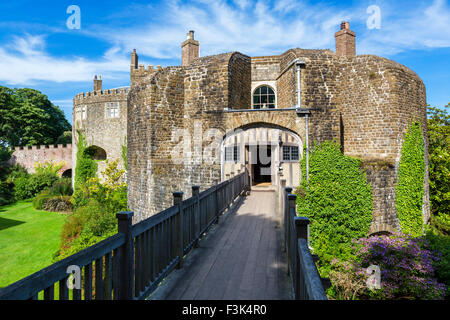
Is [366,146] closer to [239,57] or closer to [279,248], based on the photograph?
[239,57]

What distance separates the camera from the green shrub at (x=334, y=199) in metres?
13.4

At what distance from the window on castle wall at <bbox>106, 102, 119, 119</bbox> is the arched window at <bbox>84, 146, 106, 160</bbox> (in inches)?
167

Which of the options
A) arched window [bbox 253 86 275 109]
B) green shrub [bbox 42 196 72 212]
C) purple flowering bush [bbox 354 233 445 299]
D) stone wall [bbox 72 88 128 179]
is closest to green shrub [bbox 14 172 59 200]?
stone wall [bbox 72 88 128 179]

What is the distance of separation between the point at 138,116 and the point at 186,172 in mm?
4727

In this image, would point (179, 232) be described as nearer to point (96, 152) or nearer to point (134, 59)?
point (134, 59)

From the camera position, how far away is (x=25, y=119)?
118 ft

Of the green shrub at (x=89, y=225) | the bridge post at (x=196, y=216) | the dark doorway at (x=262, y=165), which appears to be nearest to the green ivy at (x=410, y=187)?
the dark doorway at (x=262, y=165)

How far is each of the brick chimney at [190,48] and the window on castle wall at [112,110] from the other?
13.6 metres

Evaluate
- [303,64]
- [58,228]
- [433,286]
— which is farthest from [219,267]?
[58,228]

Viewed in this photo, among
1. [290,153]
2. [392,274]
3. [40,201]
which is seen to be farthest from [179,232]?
[40,201]

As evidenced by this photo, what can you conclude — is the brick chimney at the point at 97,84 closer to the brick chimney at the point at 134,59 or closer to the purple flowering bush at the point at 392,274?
the brick chimney at the point at 134,59

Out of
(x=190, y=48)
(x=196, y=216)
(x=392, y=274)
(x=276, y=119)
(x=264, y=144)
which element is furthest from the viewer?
(x=190, y=48)

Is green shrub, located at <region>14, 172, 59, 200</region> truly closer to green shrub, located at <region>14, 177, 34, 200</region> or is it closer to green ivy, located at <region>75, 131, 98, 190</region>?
green shrub, located at <region>14, 177, 34, 200</region>

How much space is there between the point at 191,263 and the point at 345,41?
51.6ft
